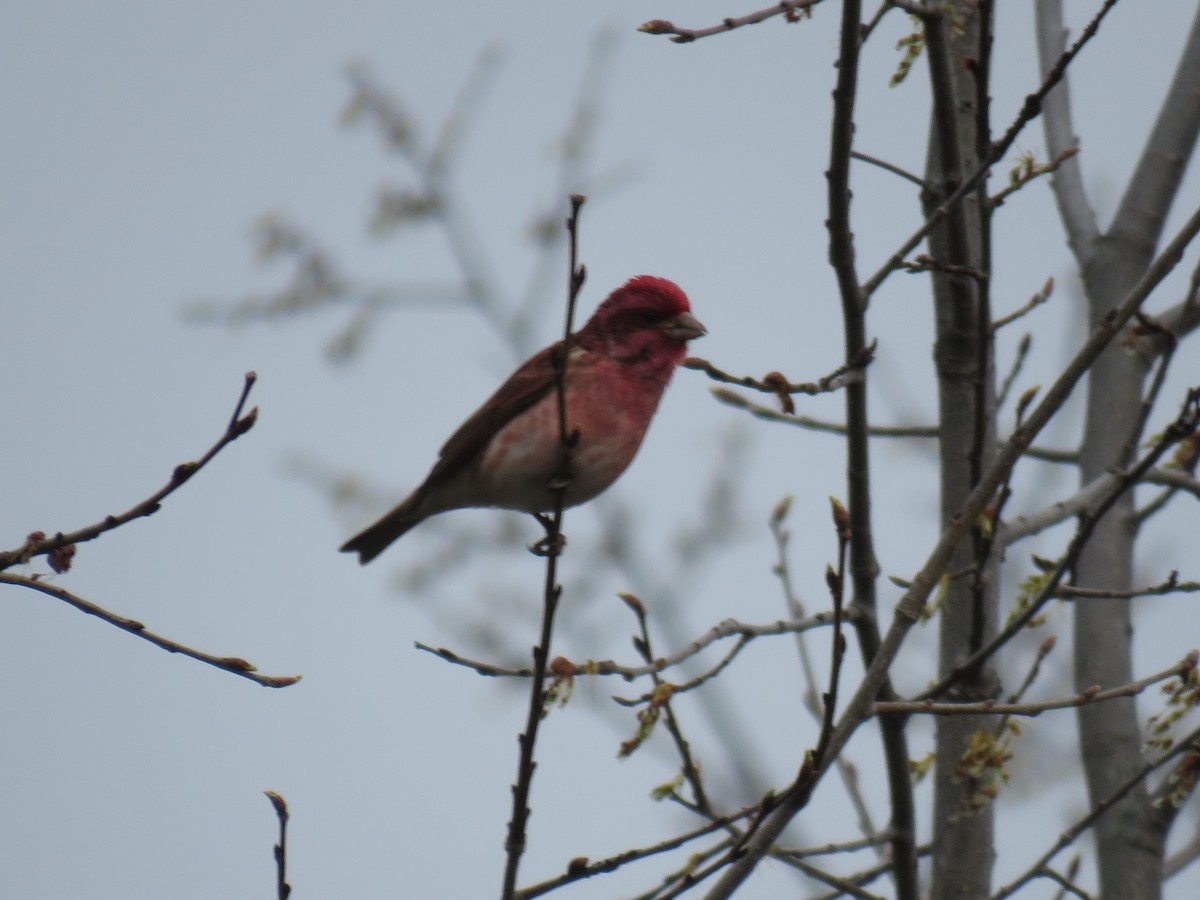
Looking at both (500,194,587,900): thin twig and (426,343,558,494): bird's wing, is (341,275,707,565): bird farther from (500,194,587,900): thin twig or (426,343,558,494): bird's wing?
(500,194,587,900): thin twig

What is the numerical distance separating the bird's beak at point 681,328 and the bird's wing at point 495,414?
53 centimetres

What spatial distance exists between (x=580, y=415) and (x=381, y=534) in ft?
4.69

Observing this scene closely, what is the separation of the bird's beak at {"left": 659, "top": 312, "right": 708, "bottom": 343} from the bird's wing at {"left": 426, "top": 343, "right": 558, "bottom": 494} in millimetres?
535

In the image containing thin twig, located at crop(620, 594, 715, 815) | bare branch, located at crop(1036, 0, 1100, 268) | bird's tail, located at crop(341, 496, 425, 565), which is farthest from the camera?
bird's tail, located at crop(341, 496, 425, 565)

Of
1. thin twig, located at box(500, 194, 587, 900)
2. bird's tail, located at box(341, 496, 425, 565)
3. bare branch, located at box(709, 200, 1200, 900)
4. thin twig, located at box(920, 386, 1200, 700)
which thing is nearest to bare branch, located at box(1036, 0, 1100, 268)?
thin twig, located at box(920, 386, 1200, 700)

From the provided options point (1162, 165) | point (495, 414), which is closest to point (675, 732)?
point (495, 414)

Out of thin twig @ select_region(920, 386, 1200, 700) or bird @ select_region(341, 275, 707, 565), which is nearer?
thin twig @ select_region(920, 386, 1200, 700)

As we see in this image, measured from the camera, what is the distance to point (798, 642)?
19.8 ft

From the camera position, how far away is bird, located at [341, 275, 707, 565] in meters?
6.19

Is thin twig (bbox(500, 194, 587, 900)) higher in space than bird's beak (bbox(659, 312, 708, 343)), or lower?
lower

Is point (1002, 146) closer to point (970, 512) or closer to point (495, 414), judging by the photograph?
point (970, 512)

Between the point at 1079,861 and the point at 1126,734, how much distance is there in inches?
20.7

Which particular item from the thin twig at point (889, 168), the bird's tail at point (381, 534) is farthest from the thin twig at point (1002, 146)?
the bird's tail at point (381, 534)

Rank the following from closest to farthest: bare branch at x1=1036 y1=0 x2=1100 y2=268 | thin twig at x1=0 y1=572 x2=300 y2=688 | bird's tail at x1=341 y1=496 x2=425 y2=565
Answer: thin twig at x1=0 y1=572 x2=300 y2=688 → bare branch at x1=1036 y1=0 x2=1100 y2=268 → bird's tail at x1=341 y1=496 x2=425 y2=565
